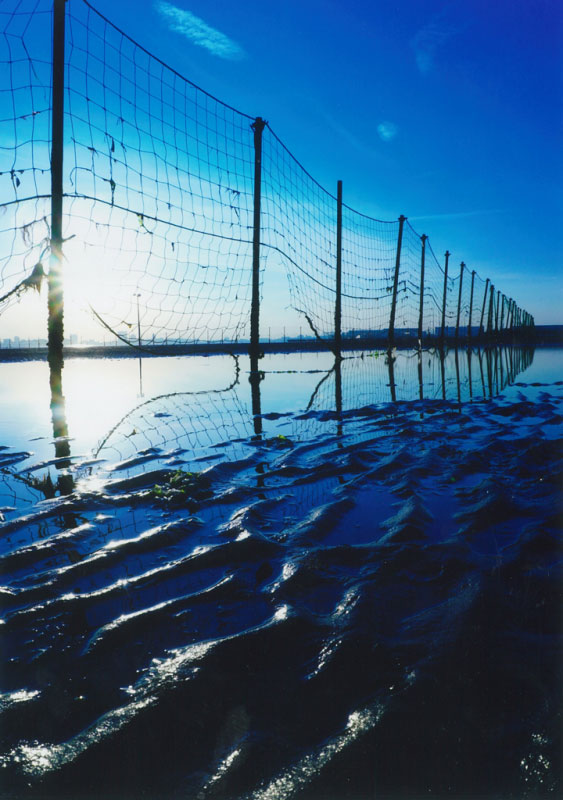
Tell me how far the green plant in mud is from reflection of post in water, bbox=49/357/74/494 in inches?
25.0

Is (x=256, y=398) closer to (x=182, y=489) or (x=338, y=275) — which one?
(x=182, y=489)

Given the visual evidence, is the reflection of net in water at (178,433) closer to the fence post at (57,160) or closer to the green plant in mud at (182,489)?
the green plant in mud at (182,489)

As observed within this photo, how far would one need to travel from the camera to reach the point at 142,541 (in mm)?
2307

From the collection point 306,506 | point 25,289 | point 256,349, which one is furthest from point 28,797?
point 256,349

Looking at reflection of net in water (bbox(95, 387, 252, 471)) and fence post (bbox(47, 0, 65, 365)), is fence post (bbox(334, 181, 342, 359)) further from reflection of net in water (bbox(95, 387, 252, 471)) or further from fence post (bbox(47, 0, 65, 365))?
fence post (bbox(47, 0, 65, 365))

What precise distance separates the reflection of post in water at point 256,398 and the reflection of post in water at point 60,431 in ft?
6.23

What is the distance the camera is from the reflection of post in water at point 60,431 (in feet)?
10.9

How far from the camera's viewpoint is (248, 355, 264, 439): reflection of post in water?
5.45 metres

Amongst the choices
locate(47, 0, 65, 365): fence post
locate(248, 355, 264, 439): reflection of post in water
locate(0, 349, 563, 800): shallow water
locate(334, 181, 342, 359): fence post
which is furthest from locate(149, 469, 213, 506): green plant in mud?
locate(334, 181, 342, 359): fence post

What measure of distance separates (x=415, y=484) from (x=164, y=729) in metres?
2.39

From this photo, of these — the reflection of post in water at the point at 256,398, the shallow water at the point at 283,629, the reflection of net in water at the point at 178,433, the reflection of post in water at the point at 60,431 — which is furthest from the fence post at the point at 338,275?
the shallow water at the point at 283,629

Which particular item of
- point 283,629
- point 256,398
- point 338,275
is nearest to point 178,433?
point 256,398

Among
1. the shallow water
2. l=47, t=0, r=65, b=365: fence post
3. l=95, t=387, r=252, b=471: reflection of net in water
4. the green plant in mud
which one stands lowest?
the shallow water

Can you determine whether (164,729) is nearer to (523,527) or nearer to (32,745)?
(32,745)
